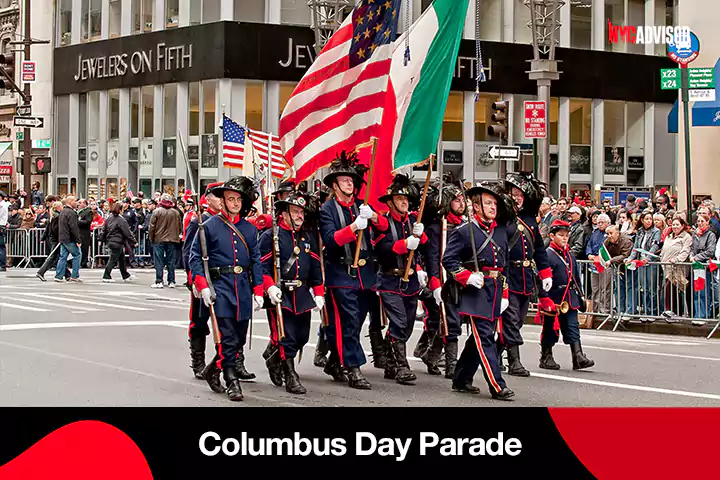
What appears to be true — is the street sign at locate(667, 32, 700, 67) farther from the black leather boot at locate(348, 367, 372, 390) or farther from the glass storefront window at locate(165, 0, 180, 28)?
the glass storefront window at locate(165, 0, 180, 28)

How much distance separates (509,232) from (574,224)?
7943 millimetres

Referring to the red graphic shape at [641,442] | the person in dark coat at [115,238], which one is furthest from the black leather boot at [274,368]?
the person in dark coat at [115,238]

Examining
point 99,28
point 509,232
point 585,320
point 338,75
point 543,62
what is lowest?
point 585,320

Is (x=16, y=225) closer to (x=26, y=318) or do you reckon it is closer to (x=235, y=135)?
(x=235, y=135)

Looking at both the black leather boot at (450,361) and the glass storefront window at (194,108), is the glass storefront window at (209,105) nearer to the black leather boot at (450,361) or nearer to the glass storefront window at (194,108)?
the glass storefront window at (194,108)

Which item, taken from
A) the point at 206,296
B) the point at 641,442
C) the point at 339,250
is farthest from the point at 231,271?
the point at 641,442

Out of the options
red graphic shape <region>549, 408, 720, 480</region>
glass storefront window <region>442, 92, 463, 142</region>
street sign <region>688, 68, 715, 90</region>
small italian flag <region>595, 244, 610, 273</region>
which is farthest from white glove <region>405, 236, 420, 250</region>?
glass storefront window <region>442, 92, 463, 142</region>

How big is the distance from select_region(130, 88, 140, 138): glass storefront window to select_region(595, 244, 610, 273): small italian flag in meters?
28.7

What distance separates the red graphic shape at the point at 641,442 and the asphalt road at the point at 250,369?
406 centimetres

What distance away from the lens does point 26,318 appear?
16.5m

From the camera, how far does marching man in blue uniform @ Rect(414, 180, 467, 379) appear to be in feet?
37.1

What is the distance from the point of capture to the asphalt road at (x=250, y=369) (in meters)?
10.2

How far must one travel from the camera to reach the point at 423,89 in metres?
11.3

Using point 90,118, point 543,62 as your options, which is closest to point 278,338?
point 543,62
